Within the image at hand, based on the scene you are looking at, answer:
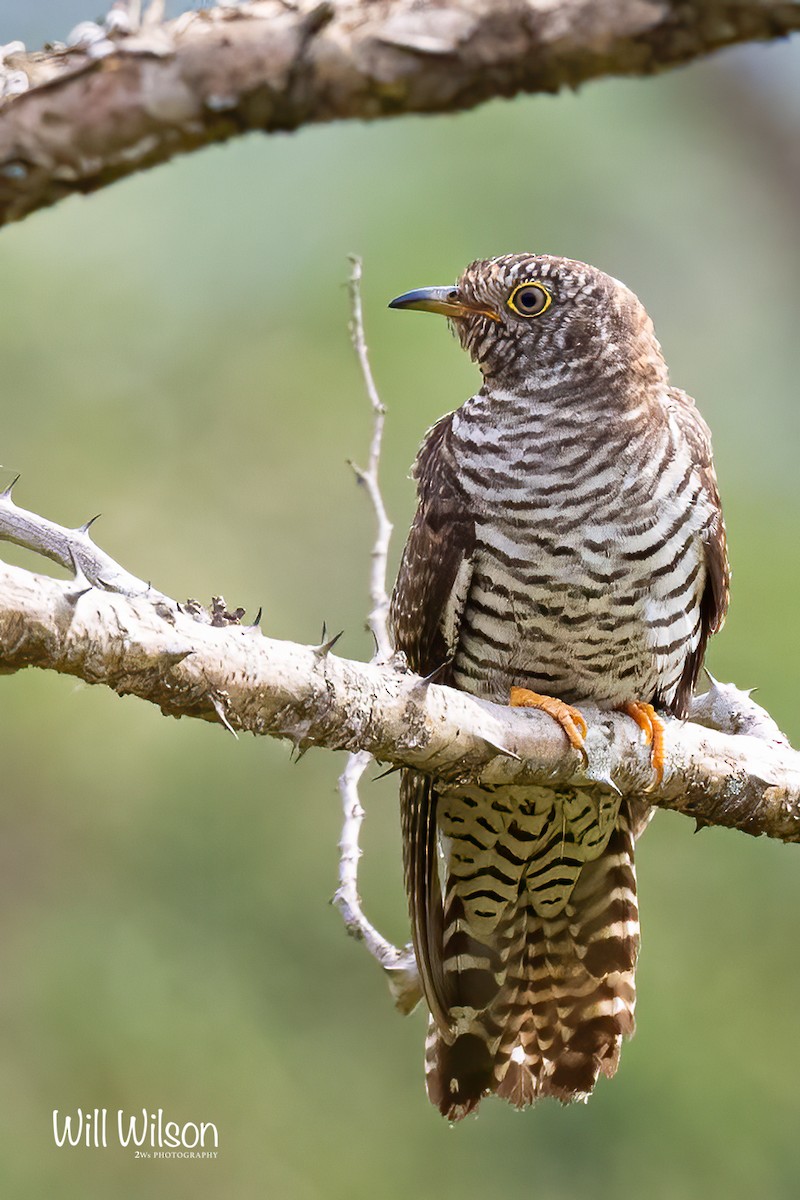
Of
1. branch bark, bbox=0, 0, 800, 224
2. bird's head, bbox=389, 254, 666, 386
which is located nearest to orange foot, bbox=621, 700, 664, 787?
bird's head, bbox=389, 254, 666, 386

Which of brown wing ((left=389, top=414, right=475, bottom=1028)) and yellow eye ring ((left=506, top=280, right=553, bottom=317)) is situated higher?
yellow eye ring ((left=506, top=280, right=553, bottom=317))

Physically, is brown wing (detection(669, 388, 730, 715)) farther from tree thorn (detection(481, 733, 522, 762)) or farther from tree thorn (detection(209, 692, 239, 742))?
tree thorn (detection(209, 692, 239, 742))

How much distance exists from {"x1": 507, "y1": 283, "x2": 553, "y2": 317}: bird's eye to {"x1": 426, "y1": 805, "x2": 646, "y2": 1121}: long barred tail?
1.32 meters

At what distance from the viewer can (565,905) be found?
372 centimetres

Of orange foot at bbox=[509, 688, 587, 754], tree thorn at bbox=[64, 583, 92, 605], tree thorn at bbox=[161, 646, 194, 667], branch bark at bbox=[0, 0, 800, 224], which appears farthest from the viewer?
orange foot at bbox=[509, 688, 587, 754]

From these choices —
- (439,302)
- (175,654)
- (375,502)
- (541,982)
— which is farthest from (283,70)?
(541,982)

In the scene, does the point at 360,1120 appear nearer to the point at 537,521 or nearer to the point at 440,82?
the point at 537,521

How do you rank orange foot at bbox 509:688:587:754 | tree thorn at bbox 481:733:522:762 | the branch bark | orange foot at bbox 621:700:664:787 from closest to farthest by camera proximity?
the branch bark → tree thorn at bbox 481:733:522:762 → orange foot at bbox 509:688:587:754 → orange foot at bbox 621:700:664:787

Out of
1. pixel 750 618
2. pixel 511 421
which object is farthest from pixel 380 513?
pixel 750 618

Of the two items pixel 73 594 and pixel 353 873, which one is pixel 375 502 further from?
pixel 73 594

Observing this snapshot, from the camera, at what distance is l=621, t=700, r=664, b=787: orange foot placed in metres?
3.04

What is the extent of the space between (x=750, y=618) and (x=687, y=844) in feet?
3.79

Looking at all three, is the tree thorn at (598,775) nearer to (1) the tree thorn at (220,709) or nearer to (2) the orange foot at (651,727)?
(2) the orange foot at (651,727)

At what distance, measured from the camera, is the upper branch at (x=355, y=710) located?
1855mm
